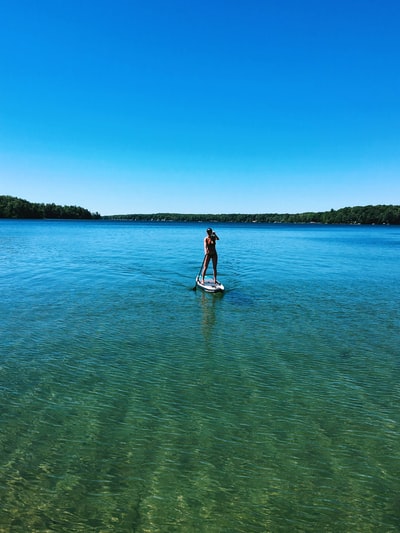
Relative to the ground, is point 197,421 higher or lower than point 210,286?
lower

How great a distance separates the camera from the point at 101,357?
1047 cm

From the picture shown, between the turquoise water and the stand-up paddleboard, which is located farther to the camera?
the stand-up paddleboard

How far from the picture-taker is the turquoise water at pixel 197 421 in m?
4.93

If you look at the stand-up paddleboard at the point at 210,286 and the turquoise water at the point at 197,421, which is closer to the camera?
the turquoise water at the point at 197,421

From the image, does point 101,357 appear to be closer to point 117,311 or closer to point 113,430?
point 113,430

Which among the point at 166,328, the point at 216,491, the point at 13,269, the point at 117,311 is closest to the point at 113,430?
the point at 216,491

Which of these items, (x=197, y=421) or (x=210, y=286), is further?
(x=210, y=286)

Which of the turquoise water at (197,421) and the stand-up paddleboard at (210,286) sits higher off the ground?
the stand-up paddleboard at (210,286)

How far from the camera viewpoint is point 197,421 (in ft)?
23.3

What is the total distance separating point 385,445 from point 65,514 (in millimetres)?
5762

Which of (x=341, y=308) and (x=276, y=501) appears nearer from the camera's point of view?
(x=276, y=501)

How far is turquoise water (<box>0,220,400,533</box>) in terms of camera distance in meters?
4.93

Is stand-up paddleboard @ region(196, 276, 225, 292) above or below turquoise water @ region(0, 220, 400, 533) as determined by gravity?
above

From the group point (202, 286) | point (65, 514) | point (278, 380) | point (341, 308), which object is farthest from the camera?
point (202, 286)
